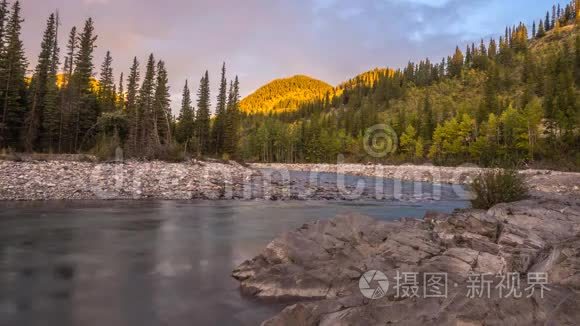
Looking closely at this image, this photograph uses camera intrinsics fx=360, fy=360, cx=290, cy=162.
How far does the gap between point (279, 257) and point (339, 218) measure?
2.27 metres

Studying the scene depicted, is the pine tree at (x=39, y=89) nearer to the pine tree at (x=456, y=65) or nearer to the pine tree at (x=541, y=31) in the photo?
the pine tree at (x=456, y=65)

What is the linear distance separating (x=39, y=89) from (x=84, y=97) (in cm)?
480

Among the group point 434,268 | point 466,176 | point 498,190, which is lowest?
point 434,268

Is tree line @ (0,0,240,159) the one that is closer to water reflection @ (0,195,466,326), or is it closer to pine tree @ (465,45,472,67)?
water reflection @ (0,195,466,326)

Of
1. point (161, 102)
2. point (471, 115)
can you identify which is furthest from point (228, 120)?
point (471, 115)

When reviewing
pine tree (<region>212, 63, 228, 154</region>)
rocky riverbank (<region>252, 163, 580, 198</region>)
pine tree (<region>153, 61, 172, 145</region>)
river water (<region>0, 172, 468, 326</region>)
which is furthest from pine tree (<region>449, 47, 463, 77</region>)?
river water (<region>0, 172, 468, 326</region>)

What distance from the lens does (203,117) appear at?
64.3 metres

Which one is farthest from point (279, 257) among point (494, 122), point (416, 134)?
point (416, 134)

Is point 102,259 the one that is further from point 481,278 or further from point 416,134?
point 416,134

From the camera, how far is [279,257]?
26.7 feet

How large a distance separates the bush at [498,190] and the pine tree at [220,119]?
172 feet

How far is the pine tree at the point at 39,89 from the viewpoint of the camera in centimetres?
3669

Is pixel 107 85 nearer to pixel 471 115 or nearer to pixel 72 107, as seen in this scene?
pixel 72 107

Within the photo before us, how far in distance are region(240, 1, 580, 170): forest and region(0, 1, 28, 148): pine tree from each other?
4257 cm
